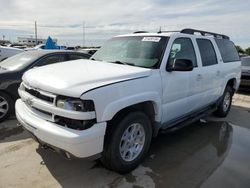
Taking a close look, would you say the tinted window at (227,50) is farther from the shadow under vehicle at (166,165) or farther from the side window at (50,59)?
the side window at (50,59)

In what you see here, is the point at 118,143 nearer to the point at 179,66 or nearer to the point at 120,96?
the point at 120,96

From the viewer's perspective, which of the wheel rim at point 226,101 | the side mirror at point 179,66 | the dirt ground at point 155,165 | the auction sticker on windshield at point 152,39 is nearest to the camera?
the dirt ground at point 155,165

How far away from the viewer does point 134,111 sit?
3.58 meters

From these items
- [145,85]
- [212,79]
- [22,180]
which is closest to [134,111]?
[145,85]

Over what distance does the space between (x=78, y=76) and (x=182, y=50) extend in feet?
6.89

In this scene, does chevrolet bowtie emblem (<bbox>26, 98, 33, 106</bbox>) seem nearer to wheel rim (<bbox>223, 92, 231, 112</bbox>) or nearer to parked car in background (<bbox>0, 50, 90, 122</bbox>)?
parked car in background (<bbox>0, 50, 90, 122</bbox>)

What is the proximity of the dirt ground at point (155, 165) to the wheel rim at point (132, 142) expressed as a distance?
0.25m

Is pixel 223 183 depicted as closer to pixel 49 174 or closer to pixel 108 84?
pixel 108 84

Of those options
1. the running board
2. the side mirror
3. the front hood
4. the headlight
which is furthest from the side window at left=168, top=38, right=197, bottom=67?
the headlight

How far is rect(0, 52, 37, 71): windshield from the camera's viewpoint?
19.9 feet

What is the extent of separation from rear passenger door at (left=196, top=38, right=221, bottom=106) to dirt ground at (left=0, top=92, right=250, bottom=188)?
0.85 meters

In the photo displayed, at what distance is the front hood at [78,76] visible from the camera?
3.07m

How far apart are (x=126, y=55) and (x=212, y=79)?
2.09 m

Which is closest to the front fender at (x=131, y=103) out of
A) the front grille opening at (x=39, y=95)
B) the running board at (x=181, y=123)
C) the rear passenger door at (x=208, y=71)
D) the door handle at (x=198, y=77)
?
the running board at (x=181, y=123)
